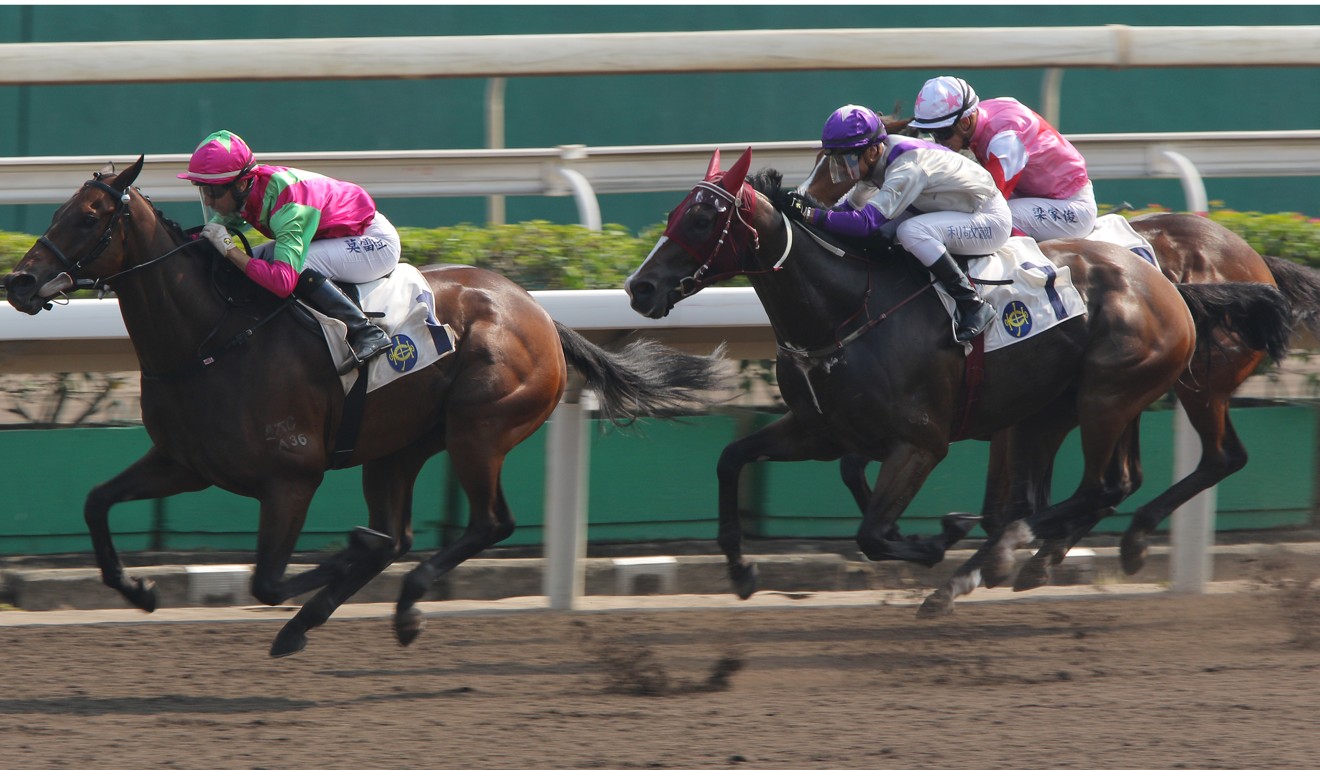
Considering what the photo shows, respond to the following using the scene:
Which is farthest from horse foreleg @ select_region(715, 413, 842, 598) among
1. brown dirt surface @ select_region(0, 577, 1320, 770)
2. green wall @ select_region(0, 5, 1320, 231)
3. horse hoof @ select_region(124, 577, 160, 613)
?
green wall @ select_region(0, 5, 1320, 231)

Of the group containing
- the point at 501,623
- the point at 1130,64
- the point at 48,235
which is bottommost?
the point at 501,623

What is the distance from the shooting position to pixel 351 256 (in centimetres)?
531

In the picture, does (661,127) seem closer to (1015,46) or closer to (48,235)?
(1015,46)

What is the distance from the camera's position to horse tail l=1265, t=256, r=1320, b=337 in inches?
254

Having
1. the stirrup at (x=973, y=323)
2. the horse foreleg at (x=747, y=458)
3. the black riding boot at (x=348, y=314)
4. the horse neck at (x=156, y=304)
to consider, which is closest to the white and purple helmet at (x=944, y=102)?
the stirrup at (x=973, y=323)

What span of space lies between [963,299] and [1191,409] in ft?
4.54

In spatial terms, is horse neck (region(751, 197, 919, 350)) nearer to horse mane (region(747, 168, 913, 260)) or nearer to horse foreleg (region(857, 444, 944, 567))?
horse mane (region(747, 168, 913, 260))

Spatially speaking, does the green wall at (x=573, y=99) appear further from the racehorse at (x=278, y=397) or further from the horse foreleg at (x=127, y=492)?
the horse foreleg at (x=127, y=492)

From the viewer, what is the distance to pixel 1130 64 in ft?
26.0

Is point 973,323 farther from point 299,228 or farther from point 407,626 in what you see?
point 299,228

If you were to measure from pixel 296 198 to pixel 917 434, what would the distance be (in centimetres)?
216

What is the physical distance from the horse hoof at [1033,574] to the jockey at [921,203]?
0.95 m

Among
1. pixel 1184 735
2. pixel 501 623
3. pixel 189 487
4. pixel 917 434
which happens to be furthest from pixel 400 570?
pixel 1184 735

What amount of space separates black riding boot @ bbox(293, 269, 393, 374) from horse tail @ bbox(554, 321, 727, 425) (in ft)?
2.76
